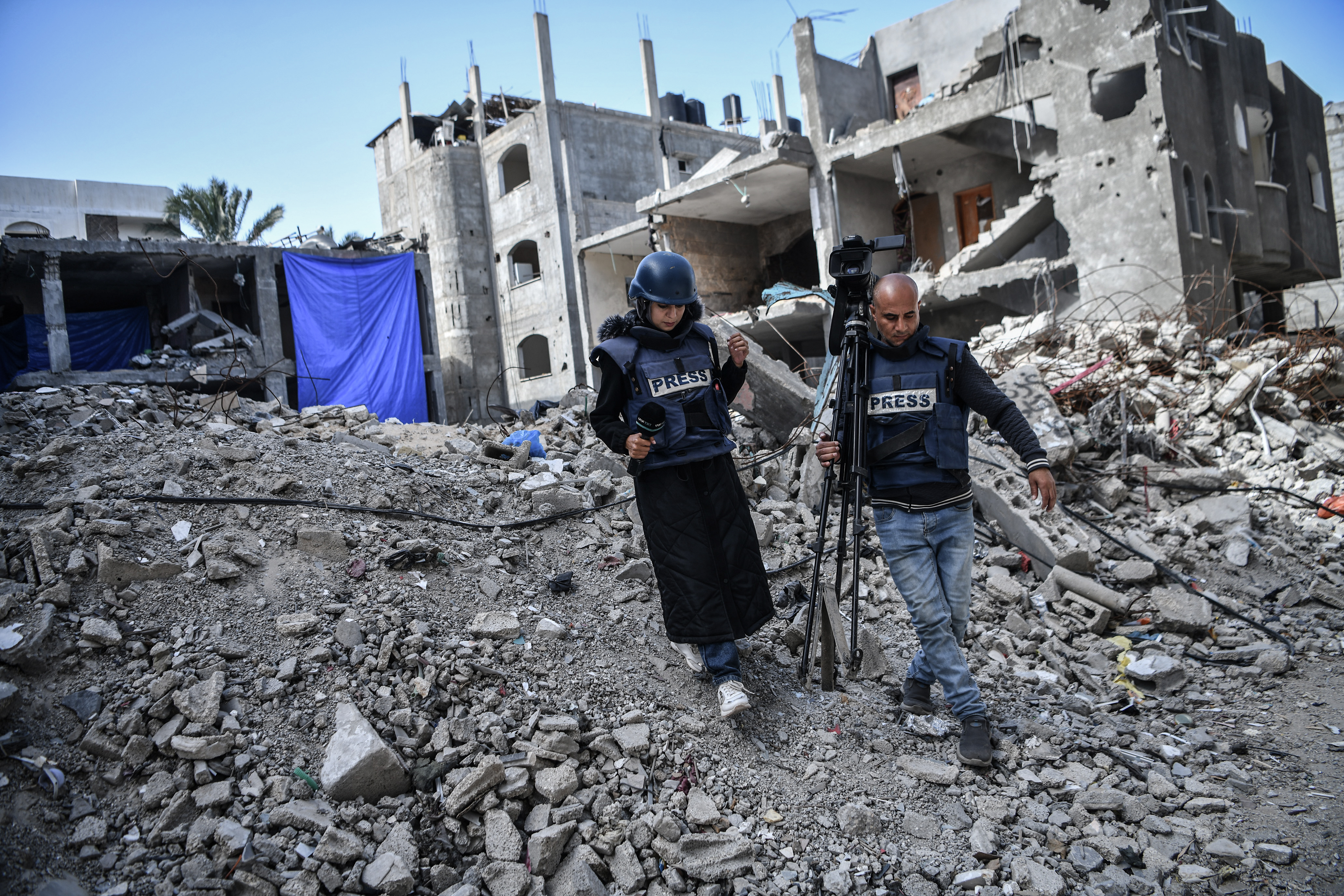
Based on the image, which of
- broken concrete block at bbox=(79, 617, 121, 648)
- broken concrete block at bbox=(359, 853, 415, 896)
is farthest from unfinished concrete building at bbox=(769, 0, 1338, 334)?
broken concrete block at bbox=(79, 617, 121, 648)

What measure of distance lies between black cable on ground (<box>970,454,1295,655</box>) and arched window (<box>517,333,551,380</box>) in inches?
846

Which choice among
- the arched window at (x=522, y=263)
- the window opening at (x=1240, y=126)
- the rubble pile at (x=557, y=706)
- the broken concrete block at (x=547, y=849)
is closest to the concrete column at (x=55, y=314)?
the arched window at (x=522, y=263)

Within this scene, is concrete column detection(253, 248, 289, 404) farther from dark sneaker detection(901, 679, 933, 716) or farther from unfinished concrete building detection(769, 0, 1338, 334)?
dark sneaker detection(901, 679, 933, 716)

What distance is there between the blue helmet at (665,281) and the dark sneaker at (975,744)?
7.13 ft

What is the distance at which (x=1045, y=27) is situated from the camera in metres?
13.5

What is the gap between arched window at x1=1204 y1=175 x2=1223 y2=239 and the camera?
13891 millimetres

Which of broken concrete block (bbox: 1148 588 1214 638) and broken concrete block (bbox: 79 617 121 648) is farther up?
broken concrete block (bbox: 79 617 121 648)

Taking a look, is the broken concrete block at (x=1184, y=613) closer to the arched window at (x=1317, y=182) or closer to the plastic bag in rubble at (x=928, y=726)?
the plastic bag in rubble at (x=928, y=726)

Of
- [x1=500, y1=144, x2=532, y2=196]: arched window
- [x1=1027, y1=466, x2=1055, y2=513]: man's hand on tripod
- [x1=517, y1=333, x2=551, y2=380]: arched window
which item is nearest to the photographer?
[x1=1027, y1=466, x2=1055, y2=513]: man's hand on tripod

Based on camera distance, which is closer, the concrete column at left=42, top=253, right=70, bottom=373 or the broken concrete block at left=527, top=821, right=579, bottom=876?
the broken concrete block at left=527, top=821, right=579, bottom=876

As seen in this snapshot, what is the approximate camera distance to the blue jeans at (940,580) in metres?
3.25

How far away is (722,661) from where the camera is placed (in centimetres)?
346

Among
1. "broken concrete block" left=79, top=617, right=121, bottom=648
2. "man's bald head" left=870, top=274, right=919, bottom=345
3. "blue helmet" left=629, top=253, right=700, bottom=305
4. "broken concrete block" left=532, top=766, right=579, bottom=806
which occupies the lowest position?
"broken concrete block" left=532, top=766, right=579, bottom=806

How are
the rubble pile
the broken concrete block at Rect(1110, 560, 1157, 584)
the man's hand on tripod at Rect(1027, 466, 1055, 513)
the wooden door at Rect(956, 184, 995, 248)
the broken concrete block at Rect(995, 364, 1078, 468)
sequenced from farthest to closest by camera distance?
the wooden door at Rect(956, 184, 995, 248)
the broken concrete block at Rect(995, 364, 1078, 468)
the broken concrete block at Rect(1110, 560, 1157, 584)
the man's hand on tripod at Rect(1027, 466, 1055, 513)
the rubble pile
